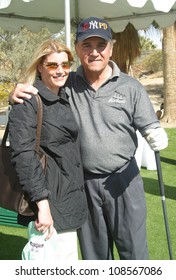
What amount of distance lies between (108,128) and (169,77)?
11.7m

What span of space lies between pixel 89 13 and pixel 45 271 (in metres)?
4.74

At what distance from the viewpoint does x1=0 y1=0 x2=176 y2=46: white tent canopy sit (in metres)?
5.96

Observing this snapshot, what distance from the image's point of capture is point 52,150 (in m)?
2.38

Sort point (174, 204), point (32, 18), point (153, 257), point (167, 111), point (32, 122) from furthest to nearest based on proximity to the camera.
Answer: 1. point (167, 111)
2. point (32, 18)
3. point (174, 204)
4. point (153, 257)
5. point (32, 122)

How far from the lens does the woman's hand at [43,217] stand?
91.2 inches

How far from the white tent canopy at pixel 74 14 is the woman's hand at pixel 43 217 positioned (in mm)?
3928

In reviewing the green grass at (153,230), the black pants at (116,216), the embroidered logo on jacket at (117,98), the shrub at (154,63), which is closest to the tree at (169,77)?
the green grass at (153,230)

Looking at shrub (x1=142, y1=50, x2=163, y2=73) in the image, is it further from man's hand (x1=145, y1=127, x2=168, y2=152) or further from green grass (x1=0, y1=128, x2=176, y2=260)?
man's hand (x1=145, y1=127, x2=168, y2=152)

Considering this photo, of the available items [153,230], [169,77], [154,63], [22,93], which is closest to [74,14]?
[153,230]

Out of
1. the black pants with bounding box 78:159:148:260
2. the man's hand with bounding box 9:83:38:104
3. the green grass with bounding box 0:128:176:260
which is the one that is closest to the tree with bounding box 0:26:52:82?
the green grass with bounding box 0:128:176:260

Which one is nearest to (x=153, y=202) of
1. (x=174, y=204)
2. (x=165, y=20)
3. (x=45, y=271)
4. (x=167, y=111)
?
(x=174, y=204)

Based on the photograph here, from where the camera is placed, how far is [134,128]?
2791 mm

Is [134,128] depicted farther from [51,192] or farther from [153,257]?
[153,257]

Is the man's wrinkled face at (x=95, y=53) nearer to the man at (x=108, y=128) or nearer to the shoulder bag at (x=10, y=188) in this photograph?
the man at (x=108, y=128)
